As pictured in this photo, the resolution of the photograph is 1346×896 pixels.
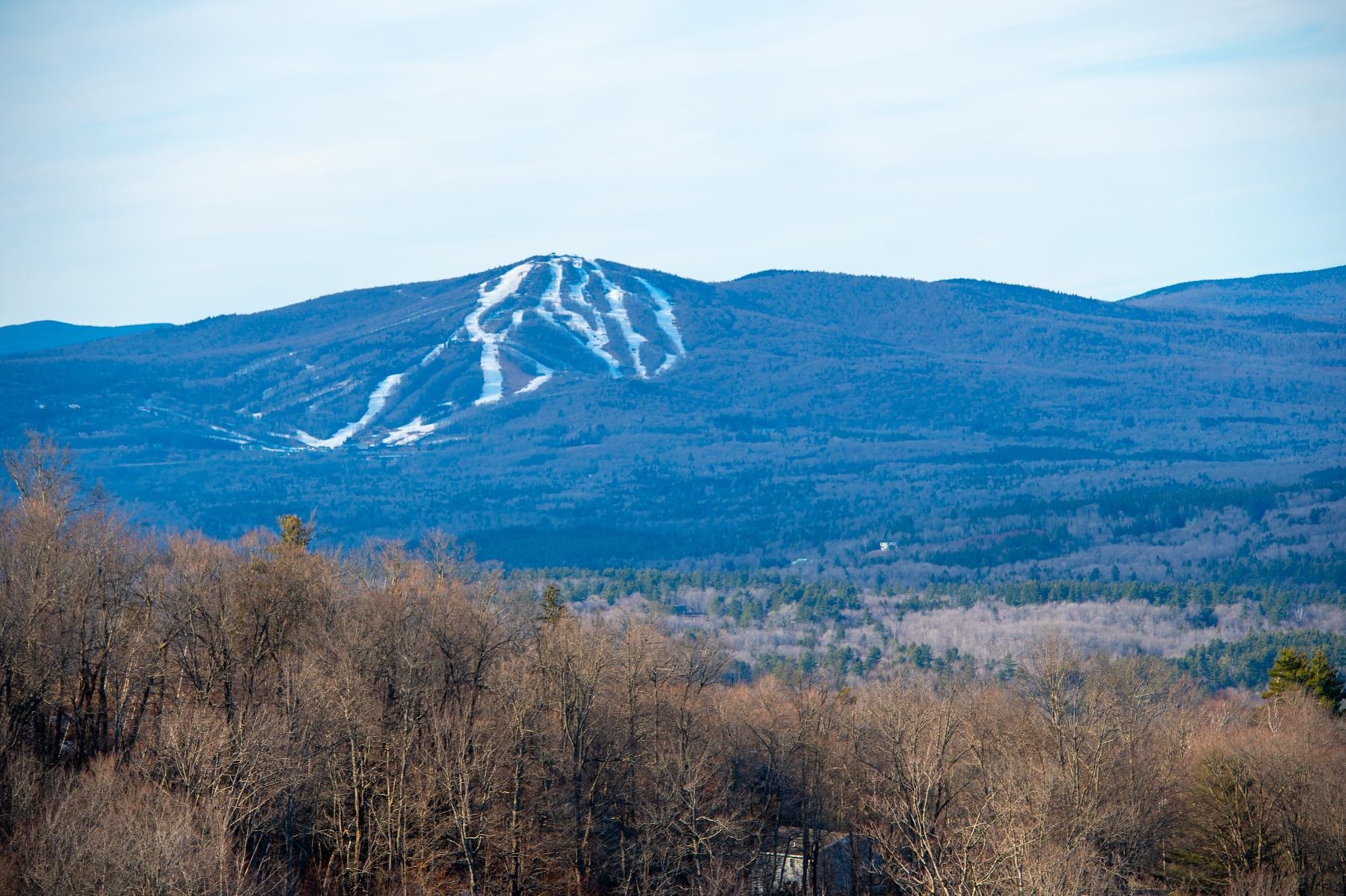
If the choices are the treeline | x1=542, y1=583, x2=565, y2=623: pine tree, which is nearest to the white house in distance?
the treeline

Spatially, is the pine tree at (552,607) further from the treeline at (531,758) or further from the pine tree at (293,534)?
the pine tree at (293,534)

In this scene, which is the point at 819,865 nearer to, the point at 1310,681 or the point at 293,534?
the point at 1310,681

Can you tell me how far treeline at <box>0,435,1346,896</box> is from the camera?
3875 centimetres

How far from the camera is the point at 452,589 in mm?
57781

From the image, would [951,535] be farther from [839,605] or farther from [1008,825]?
[1008,825]

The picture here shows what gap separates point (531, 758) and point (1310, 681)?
33863mm

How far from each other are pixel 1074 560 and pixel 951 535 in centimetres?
1821

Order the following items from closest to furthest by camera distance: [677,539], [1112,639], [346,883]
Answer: [346,883]
[1112,639]
[677,539]

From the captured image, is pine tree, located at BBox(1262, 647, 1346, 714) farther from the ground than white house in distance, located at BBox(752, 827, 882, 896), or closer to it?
farther from the ground

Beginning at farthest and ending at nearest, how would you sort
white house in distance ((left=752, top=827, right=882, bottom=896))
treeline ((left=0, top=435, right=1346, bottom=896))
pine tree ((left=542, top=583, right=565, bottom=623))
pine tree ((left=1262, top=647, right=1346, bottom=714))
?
pine tree ((left=1262, top=647, right=1346, bottom=714))
pine tree ((left=542, top=583, right=565, bottom=623))
white house in distance ((left=752, top=827, right=882, bottom=896))
treeline ((left=0, top=435, right=1346, bottom=896))

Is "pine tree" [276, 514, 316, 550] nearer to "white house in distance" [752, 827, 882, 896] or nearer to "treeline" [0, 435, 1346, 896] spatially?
"treeline" [0, 435, 1346, 896]

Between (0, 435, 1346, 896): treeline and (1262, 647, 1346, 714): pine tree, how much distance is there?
4.67 m

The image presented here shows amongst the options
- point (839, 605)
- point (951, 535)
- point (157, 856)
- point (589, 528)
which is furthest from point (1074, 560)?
point (157, 856)

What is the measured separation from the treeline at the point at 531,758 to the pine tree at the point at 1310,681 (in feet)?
15.3
